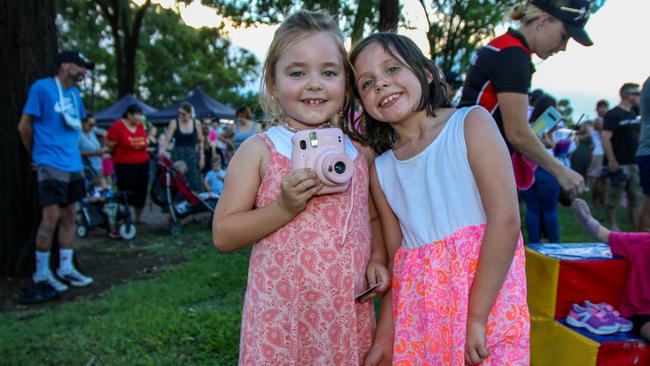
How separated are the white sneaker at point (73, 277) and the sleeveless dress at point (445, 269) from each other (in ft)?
12.9

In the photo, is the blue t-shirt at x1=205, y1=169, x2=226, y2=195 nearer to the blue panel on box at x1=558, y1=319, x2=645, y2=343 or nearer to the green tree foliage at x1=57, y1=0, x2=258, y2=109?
the blue panel on box at x1=558, y1=319, x2=645, y2=343

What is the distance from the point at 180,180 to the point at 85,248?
1566 mm

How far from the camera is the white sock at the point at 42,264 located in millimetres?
4336

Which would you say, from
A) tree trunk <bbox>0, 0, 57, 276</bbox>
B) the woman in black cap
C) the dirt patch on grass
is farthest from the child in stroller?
the woman in black cap

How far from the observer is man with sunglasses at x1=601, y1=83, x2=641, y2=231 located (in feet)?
21.2

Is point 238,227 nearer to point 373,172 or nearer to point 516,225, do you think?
point 373,172

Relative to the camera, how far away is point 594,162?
851cm

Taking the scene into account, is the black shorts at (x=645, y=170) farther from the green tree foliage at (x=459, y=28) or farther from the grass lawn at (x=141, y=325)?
the green tree foliage at (x=459, y=28)

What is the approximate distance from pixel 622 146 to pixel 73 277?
6479 mm

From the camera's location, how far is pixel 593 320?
262 cm

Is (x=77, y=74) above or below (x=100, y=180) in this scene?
above

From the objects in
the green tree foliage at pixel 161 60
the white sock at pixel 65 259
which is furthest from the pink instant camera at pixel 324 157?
the green tree foliage at pixel 161 60

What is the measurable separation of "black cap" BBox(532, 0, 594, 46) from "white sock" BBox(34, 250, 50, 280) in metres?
4.14

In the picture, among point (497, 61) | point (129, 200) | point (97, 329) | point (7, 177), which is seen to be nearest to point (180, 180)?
point (129, 200)
